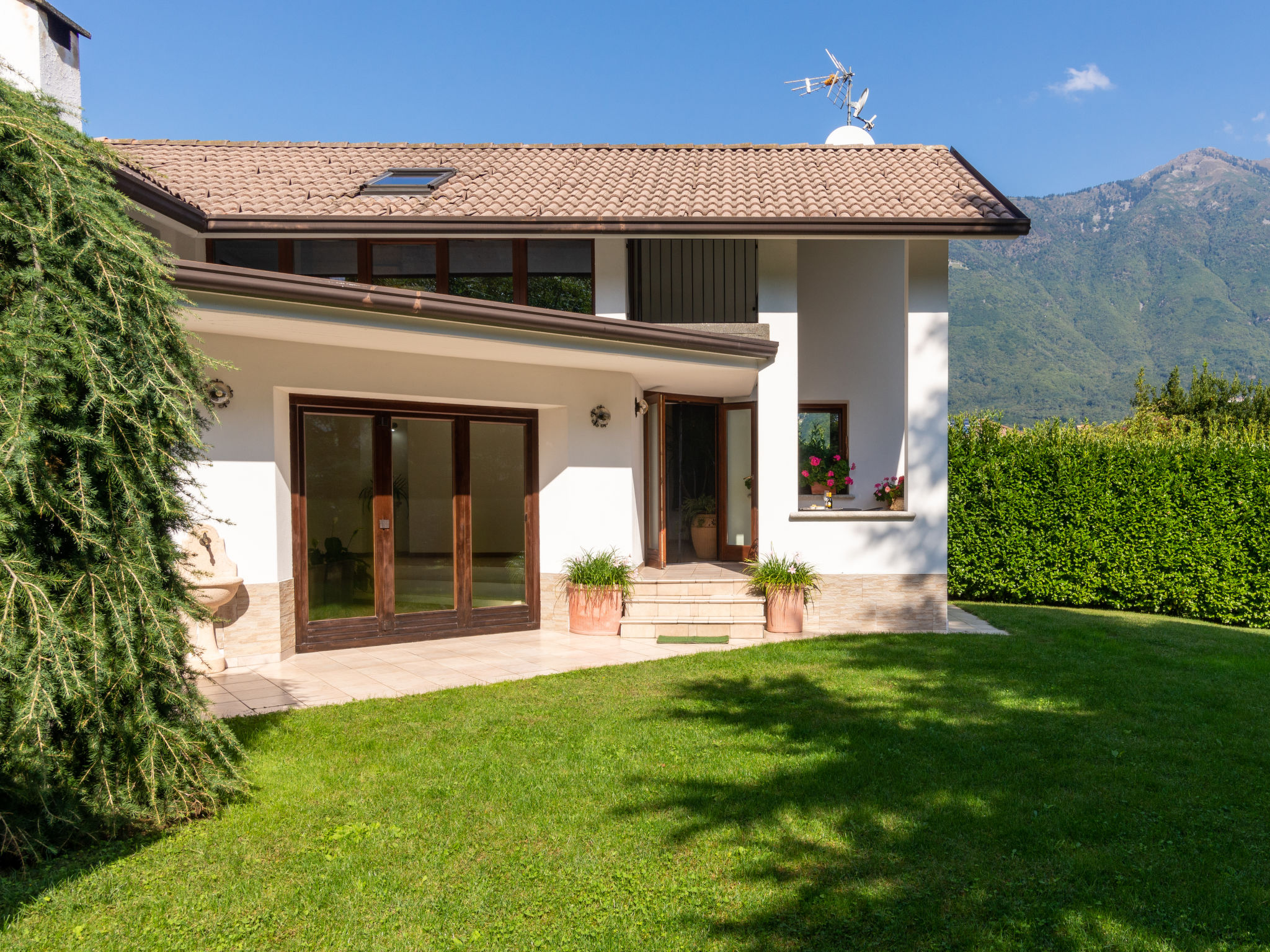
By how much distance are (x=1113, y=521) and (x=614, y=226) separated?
28.7 feet

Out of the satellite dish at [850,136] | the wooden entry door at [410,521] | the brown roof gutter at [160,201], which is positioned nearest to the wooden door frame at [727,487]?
the wooden entry door at [410,521]

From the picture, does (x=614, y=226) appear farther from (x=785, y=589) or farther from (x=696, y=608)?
(x=785, y=589)

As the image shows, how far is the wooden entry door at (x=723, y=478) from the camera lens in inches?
476

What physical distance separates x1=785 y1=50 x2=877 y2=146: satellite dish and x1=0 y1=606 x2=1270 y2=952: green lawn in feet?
40.4

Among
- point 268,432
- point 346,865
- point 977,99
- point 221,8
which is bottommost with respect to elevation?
point 346,865

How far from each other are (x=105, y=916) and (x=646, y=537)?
9231mm

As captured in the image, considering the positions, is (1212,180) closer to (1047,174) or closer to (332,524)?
(1047,174)

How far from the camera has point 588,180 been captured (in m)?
11.5

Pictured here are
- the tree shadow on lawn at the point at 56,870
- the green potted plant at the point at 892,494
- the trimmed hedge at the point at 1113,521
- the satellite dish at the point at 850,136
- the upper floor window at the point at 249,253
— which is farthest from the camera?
the satellite dish at the point at 850,136

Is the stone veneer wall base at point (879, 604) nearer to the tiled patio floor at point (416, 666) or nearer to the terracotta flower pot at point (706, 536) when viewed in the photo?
the tiled patio floor at point (416, 666)

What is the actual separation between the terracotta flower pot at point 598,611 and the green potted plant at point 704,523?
3346 millimetres

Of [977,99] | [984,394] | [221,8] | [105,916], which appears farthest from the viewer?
[977,99]

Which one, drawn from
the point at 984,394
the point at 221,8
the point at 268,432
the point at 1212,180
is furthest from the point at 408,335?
the point at 1212,180

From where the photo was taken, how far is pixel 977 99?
365 ft
